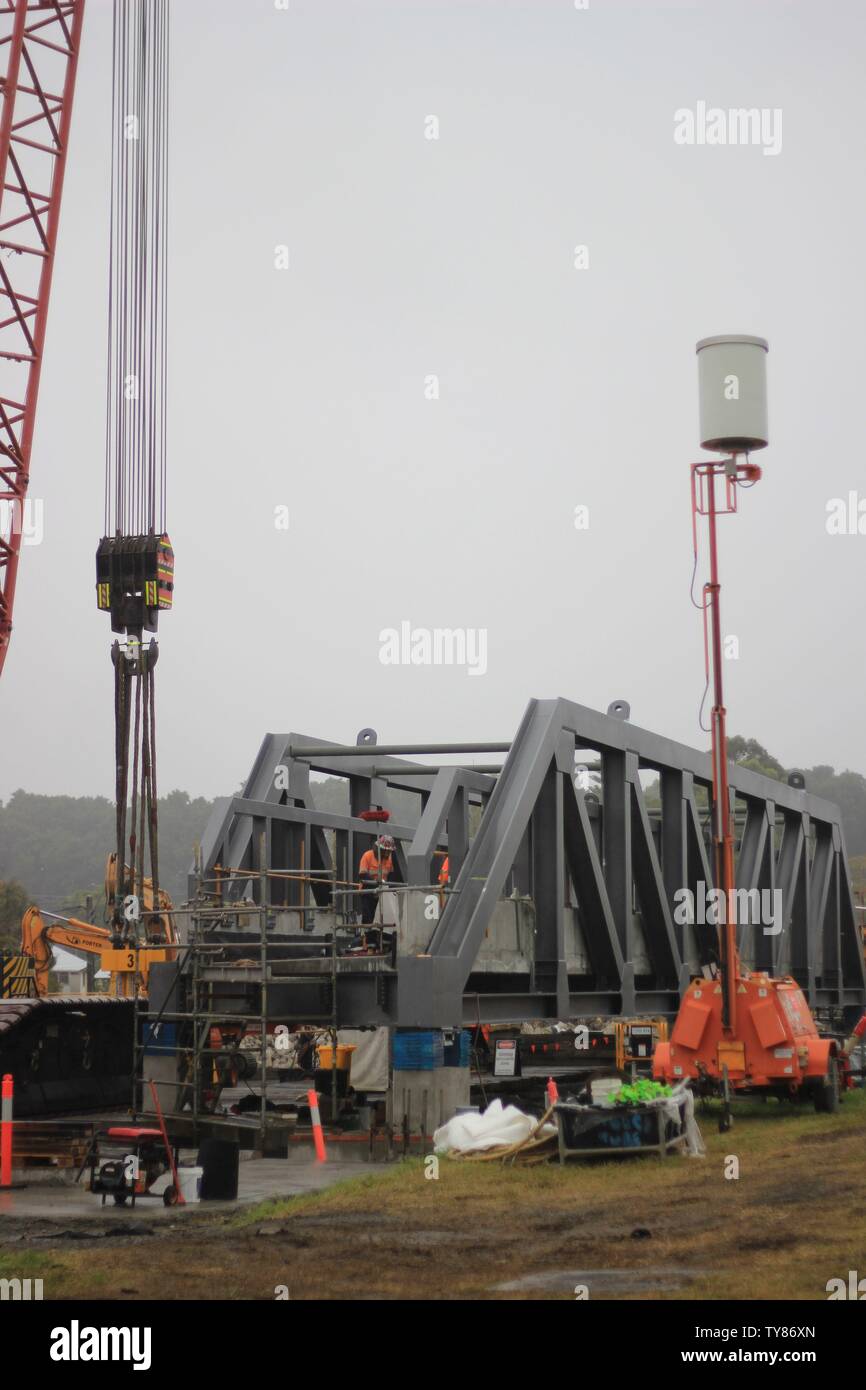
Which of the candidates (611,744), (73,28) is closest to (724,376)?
(611,744)

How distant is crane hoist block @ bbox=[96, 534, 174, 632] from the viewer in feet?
150

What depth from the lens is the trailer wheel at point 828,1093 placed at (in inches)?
899

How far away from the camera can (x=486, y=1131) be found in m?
18.9

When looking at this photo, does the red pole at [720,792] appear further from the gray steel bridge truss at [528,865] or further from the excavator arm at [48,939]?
the excavator arm at [48,939]

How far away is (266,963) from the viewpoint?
832 inches

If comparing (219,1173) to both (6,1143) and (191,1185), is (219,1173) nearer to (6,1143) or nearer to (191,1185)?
(191,1185)

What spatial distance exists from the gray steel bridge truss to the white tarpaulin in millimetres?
1856

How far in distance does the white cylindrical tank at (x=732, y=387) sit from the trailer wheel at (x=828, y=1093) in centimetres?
834

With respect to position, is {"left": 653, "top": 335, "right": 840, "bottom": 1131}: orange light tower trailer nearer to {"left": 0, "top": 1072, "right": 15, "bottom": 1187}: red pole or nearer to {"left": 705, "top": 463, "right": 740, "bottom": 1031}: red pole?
{"left": 705, "top": 463, "right": 740, "bottom": 1031}: red pole

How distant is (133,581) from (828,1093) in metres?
27.7

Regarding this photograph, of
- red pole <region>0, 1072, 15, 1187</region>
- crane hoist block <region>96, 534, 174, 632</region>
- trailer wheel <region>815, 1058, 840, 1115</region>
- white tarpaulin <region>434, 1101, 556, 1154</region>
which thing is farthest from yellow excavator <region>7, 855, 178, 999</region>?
white tarpaulin <region>434, 1101, 556, 1154</region>

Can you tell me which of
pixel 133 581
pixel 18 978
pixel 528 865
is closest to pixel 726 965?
pixel 528 865
